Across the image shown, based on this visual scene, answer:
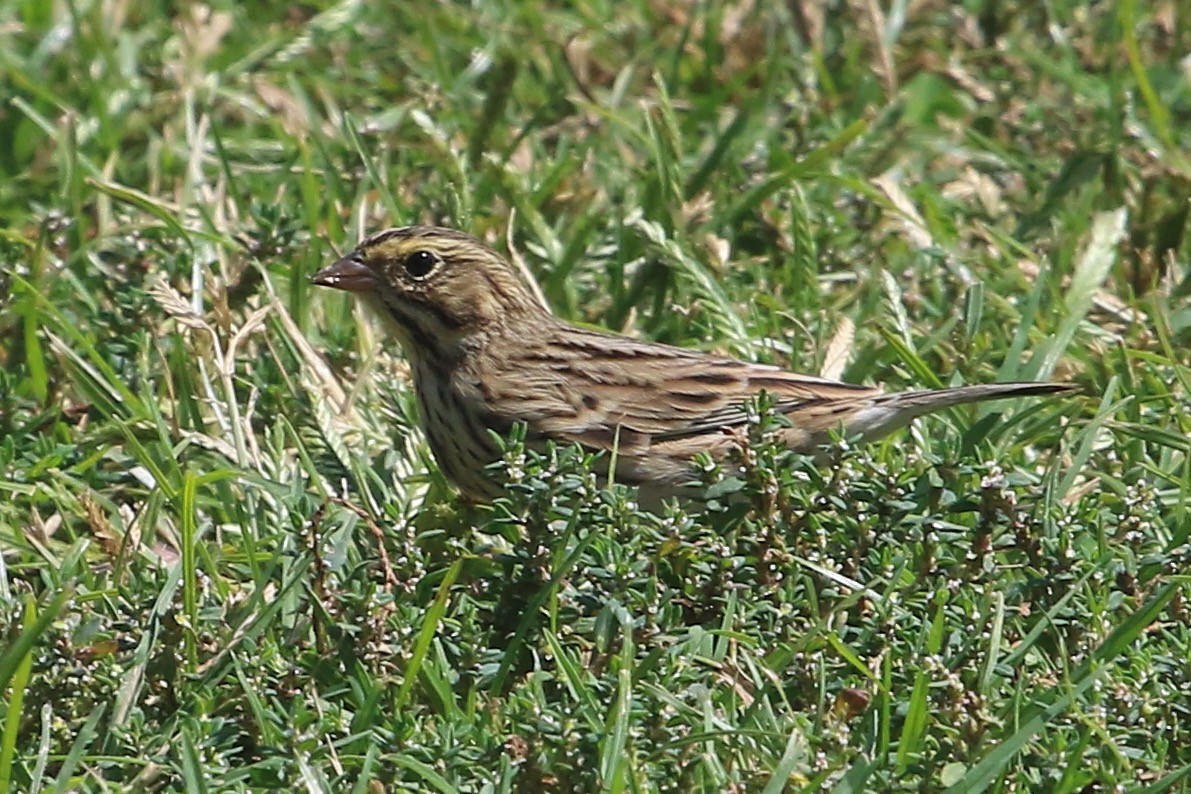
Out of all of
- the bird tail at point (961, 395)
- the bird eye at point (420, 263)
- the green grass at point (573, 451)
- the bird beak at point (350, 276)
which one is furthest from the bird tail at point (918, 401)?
the bird beak at point (350, 276)

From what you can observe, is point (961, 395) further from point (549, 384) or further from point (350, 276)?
point (350, 276)

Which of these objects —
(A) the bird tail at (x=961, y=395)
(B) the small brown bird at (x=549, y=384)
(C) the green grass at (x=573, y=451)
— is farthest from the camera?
(B) the small brown bird at (x=549, y=384)

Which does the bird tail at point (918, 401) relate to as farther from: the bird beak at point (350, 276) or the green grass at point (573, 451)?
the bird beak at point (350, 276)

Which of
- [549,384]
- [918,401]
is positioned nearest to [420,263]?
[549,384]

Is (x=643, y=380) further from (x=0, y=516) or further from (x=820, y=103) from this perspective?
(x=820, y=103)

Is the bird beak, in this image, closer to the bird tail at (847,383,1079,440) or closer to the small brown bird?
the small brown bird

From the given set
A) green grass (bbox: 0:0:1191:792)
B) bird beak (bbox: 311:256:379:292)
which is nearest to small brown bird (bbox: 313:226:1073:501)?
bird beak (bbox: 311:256:379:292)
